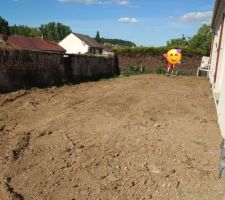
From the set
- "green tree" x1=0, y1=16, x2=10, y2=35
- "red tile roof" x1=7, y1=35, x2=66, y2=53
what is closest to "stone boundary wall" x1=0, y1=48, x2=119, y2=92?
"red tile roof" x1=7, y1=35, x2=66, y2=53

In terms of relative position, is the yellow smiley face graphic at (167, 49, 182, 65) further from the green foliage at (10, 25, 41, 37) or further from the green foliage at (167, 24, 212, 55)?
the green foliage at (10, 25, 41, 37)

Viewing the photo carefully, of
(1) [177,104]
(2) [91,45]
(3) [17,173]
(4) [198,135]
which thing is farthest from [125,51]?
(2) [91,45]

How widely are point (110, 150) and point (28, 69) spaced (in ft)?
28.2

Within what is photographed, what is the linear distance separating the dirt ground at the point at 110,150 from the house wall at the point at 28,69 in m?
2.16

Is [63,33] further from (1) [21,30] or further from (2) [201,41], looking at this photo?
(2) [201,41]

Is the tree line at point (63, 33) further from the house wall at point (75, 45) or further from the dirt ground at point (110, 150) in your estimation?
the dirt ground at point (110, 150)

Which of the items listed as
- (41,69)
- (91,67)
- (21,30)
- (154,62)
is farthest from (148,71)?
(21,30)

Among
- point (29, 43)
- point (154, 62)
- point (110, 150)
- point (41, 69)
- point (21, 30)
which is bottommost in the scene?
point (110, 150)

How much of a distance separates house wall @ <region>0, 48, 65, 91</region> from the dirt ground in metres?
2.16

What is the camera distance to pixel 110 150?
6062 mm

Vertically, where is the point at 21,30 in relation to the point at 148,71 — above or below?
A: above

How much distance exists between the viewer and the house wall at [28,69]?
40.8 ft

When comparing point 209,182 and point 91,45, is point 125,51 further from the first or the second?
point 91,45

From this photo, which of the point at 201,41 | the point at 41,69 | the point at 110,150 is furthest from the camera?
the point at 201,41
